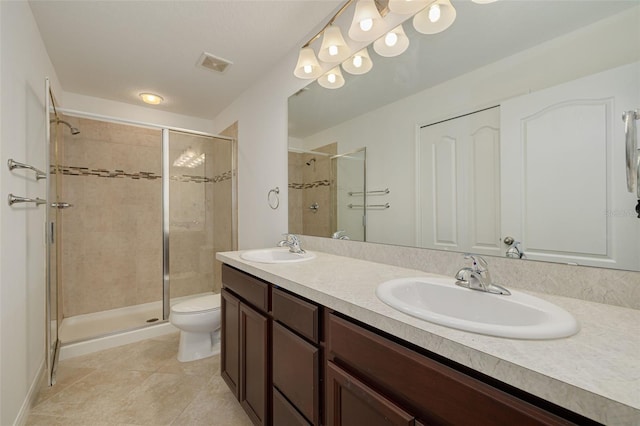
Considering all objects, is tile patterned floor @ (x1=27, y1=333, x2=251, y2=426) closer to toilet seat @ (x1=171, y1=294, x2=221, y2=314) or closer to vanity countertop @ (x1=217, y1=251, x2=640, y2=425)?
toilet seat @ (x1=171, y1=294, x2=221, y2=314)

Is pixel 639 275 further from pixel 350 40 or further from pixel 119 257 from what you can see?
pixel 119 257

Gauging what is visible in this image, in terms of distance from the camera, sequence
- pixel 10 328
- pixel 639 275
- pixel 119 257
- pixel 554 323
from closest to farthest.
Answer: pixel 554 323 < pixel 639 275 < pixel 10 328 < pixel 119 257

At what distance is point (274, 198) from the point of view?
7.41 feet

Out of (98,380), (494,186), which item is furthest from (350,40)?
(98,380)

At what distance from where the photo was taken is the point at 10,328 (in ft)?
4.21

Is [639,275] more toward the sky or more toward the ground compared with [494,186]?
more toward the ground

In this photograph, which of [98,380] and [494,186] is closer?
[494,186]

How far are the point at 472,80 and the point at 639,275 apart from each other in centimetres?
83

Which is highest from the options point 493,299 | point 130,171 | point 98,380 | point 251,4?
point 251,4

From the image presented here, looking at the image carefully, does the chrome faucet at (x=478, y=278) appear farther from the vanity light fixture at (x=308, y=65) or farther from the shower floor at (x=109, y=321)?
the shower floor at (x=109, y=321)

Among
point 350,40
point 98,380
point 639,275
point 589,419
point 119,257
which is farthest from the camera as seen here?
point 119,257

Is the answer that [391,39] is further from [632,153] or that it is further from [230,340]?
[230,340]

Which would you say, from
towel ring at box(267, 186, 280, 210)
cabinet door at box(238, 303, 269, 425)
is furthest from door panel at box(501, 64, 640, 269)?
towel ring at box(267, 186, 280, 210)

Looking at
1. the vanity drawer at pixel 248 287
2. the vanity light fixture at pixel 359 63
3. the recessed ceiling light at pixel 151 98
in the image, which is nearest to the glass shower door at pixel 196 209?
the recessed ceiling light at pixel 151 98
